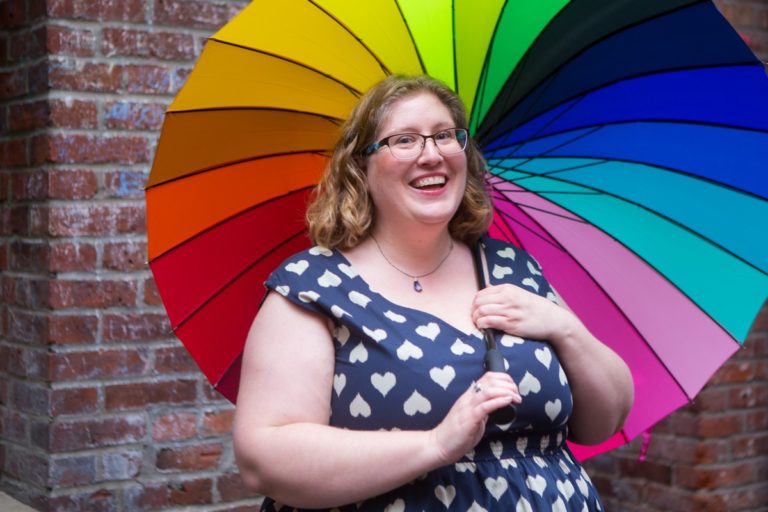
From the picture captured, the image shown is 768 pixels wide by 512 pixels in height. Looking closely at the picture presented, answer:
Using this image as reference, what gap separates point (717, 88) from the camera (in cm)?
240

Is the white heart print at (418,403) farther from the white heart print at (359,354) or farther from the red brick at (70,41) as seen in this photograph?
the red brick at (70,41)

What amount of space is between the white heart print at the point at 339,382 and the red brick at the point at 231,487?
148 centimetres

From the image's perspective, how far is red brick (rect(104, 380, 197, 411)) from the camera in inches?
138

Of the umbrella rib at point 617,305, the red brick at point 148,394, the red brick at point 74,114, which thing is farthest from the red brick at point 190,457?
the umbrella rib at point 617,305

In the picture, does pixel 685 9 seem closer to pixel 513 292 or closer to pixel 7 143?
pixel 513 292

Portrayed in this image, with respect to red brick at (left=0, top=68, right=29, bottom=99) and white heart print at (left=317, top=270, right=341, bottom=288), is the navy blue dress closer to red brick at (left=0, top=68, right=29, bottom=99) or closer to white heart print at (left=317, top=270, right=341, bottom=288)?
white heart print at (left=317, top=270, right=341, bottom=288)

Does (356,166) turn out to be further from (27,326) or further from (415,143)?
(27,326)

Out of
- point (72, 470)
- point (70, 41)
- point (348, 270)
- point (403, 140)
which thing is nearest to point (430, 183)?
point (403, 140)

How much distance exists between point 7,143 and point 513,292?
190 cm

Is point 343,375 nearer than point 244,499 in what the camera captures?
Yes

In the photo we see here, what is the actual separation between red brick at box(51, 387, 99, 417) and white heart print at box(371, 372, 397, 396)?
57.3 inches

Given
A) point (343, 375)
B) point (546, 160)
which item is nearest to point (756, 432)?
point (546, 160)

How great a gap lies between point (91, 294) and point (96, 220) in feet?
0.72

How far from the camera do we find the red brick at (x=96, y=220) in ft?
11.2
